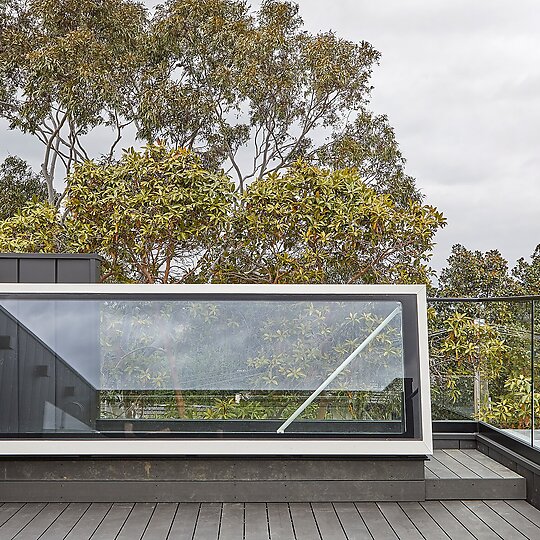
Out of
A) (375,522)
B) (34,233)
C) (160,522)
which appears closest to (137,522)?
(160,522)

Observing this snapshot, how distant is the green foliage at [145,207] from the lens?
323 inches

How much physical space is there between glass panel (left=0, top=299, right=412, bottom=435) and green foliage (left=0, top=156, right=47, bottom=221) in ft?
31.7

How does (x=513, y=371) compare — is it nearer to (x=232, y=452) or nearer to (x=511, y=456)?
(x=511, y=456)

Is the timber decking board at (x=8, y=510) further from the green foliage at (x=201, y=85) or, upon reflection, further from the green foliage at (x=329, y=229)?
the green foliage at (x=201, y=85)

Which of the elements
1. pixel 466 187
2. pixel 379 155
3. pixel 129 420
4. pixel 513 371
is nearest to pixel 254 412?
pixel 129 420

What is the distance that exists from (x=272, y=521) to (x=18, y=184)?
11.2m

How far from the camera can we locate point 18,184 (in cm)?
1376

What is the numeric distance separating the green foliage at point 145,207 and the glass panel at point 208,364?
382 cm

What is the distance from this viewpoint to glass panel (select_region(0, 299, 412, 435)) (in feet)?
14.0

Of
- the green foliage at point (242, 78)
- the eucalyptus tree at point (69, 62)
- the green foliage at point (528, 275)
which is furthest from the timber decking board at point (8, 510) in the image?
the green foliage at point (528, 275)

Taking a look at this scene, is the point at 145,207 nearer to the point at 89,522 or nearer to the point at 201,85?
the point at 89,522

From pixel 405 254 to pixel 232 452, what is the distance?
480 cm

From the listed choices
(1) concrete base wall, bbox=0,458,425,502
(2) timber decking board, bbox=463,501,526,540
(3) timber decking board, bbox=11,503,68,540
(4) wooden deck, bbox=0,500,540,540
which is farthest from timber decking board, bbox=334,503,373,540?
(3) timber decking board, bbox=11,503,68,540

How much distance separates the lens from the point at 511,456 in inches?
176
